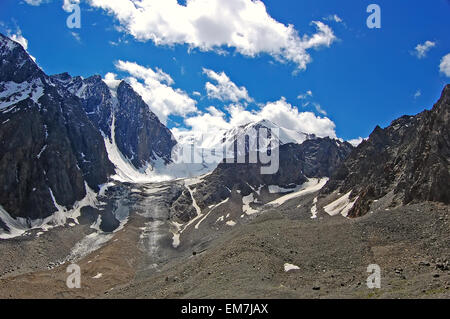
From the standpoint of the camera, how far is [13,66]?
198m

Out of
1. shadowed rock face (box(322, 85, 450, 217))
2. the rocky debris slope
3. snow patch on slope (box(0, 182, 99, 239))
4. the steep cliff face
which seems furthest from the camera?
the steep cliff face

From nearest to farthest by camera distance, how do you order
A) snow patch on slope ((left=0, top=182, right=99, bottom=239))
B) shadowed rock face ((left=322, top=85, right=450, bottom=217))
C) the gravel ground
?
the gravel ground, shadowed rock face ((left=322, top=85, right=450, bottom=217)), snow patch on slope ((left=0, top=182, right=99, bottom=239))

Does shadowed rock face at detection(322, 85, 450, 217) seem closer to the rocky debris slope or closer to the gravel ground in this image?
the gravel ground

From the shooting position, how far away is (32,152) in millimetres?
153250

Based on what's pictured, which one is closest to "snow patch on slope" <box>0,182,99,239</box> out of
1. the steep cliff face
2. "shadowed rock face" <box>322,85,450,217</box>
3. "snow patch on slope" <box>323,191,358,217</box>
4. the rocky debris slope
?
the rocky debris slope

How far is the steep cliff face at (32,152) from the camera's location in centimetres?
13962

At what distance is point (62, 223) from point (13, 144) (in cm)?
3519

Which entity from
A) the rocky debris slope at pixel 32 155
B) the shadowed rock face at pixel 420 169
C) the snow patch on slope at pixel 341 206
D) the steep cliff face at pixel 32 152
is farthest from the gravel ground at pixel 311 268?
the steep cliff face at pixel 32 152

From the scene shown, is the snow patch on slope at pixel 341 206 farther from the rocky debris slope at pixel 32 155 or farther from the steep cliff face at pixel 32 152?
the steep cliff face at pixel 32 152

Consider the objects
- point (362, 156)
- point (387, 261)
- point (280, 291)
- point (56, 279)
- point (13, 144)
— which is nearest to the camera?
point (280, 291)

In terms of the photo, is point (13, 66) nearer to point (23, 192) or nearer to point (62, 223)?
point (23, 192)

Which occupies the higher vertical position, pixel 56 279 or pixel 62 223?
pixel 62 223

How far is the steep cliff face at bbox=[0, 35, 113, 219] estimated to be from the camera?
5497 inches

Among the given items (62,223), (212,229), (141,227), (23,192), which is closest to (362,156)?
(212,229)
